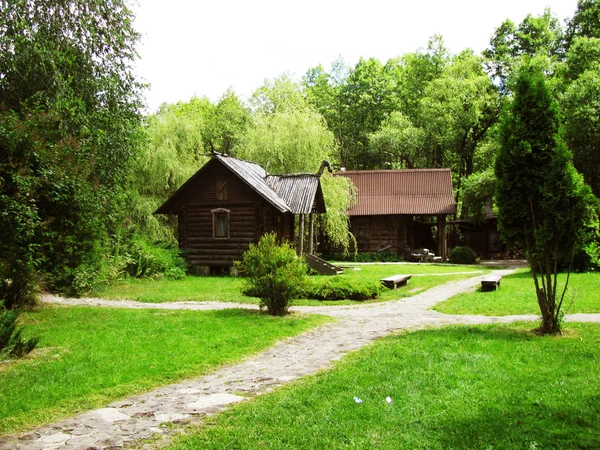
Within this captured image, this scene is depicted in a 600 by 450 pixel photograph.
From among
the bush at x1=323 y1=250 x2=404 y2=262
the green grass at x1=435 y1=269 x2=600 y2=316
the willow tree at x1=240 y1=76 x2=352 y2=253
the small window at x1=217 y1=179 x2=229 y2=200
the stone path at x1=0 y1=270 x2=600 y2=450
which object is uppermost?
the willow tree at x1=240 y1=76 x2=352 y2=253

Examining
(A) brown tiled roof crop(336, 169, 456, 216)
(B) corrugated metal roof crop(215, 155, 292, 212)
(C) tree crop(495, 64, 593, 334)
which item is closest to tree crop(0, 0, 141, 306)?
(B) corrugated metal roof crop(215, 155, 292, 212)

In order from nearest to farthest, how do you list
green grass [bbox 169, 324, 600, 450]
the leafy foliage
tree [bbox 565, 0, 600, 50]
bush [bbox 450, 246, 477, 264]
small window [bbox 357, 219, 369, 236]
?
green grass [bbox 169, 324, 600, 450] → bush [bbox 450, 246, 477, 264] → the leafy foliage → small window [bbox 357, 219, 369, 236] → tree [bbox 565, 0, 600, 50]

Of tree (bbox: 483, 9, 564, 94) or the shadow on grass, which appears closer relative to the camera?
the shadow on grass

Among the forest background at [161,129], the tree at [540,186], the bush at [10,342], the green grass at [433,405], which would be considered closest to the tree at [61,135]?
the forest background at [161,129]

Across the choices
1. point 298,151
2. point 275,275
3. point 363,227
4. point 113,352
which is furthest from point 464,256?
point 113,352

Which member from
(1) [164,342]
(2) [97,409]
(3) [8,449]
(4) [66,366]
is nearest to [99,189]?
(1) [164,342]

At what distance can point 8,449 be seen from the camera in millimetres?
4898

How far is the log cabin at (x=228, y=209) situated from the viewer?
24641 mm

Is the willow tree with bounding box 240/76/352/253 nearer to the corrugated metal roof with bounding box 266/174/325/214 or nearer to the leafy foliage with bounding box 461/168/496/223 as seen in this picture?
the corrugated metal roof with bounding box 266/174/325/214

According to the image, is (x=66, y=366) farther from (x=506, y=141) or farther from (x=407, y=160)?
(x=407, y=160)

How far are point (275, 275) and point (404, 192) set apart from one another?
88.7 feet

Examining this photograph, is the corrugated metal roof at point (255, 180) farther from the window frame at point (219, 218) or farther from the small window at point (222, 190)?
the window frame at point (219, 218)

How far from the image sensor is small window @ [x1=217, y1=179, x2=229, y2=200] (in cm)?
2527

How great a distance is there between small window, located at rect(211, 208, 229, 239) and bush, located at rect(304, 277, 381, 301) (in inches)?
390
